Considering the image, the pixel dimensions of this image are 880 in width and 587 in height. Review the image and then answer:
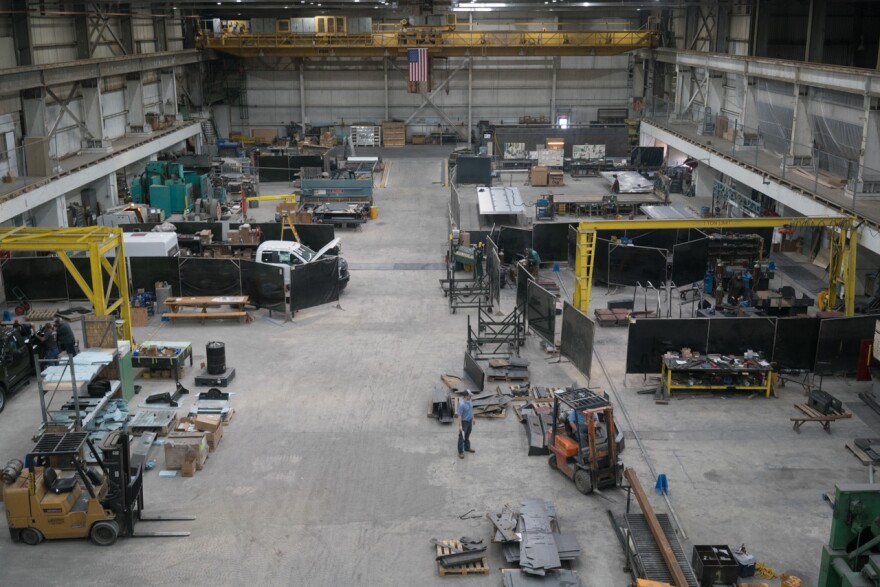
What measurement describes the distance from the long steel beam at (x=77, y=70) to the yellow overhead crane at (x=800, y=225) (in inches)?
755

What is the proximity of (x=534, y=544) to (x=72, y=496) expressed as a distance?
729 centimetres

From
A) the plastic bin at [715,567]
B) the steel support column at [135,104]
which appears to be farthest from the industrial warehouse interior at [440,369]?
the steel support column at [135,104]

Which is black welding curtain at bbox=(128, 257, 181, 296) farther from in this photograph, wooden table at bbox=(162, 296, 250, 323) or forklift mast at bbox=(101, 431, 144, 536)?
forklift mast at bbox=(101, 431, 144, 536)

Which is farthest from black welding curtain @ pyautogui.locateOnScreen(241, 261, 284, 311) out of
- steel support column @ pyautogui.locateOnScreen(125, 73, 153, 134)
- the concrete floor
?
steel support column @ pyautogui.locateOnScreen(125, 73, 153, 134)

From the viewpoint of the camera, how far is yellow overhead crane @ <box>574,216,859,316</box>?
22.5m

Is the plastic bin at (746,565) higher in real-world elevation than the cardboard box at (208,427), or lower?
lower

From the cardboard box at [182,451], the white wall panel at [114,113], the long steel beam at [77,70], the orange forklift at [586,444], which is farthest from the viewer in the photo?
the white wall panel at [114,113]

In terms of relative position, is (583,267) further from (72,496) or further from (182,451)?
(72,496)

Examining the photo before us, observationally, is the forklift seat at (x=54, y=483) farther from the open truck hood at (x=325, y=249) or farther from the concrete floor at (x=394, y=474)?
the open truck hood at (x=325, y=249)

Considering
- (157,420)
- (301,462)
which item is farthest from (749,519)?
(157,420)

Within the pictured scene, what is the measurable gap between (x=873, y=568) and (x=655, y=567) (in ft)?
13.3

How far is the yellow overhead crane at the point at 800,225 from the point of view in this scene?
2252 cm

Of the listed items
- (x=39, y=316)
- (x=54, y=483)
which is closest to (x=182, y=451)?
(x=54, y=483)

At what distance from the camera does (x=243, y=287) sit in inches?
990
